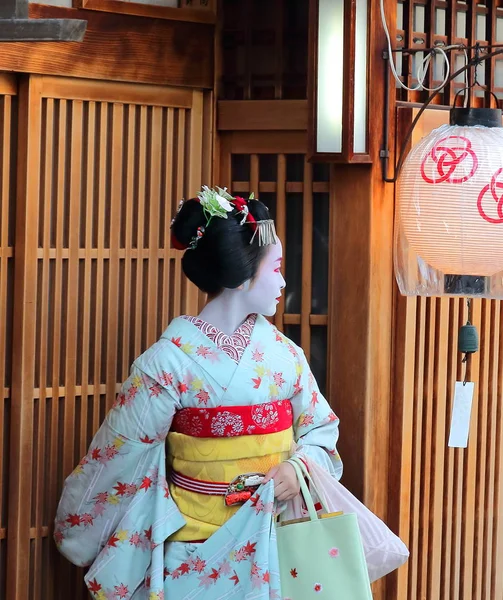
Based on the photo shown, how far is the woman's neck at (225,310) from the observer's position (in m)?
3.80

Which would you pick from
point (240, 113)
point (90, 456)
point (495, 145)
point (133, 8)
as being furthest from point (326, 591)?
point (133, 8)

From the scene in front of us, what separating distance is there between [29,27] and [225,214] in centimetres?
93

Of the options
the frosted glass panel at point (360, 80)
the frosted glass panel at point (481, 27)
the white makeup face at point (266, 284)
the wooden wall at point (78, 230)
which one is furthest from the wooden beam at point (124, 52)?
the frosted glass panel at point (481, 27)

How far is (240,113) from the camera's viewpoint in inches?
178

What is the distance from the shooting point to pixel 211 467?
12.2 feet

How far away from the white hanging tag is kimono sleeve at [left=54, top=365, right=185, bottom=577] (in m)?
1.19

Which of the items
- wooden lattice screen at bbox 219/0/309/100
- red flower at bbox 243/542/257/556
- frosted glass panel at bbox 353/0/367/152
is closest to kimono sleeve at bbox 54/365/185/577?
red flower at bbox 243/542/257/556

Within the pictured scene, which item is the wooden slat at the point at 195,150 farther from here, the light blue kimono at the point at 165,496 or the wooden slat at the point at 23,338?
the light blue kimono at the point at 165,496

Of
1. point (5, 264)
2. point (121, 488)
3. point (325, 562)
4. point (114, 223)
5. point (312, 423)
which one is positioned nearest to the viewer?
point (325, 562)

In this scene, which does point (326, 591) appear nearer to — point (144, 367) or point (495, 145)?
point (144, 367)

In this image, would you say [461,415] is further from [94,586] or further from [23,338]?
[23,338]

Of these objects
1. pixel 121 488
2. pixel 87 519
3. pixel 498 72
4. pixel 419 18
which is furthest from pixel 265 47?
pixel 87 519

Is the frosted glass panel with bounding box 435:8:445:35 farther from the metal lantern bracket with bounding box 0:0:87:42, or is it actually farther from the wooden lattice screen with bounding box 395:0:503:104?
the metal lantern bracket with bounding box 0:0:87:42

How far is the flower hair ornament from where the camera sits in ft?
12.0
